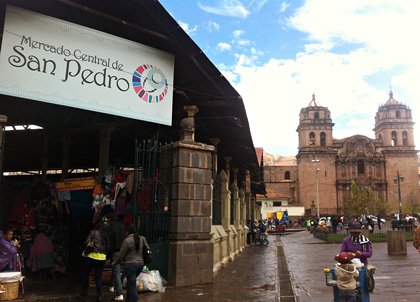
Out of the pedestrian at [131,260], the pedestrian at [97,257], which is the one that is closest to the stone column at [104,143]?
the pedestrian at [97,257]

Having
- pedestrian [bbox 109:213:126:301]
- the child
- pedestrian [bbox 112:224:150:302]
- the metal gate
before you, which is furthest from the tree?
pedestrian [bbox 112:224:150:302]

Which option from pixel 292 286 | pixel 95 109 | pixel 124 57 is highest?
pixel 124 57

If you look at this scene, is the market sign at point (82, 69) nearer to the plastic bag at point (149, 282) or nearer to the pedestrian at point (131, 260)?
the pedestrian at point (131, 260)

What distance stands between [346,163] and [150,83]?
262 ft

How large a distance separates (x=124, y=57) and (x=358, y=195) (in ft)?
179

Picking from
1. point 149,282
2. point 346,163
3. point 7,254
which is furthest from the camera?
point 346,163

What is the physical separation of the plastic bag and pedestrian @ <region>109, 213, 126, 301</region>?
544mm

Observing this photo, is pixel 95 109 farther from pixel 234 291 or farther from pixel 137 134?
pixel 137 134

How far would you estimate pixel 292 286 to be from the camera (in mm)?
10055

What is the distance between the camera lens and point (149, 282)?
28.8ft

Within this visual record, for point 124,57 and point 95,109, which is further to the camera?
point 124,57

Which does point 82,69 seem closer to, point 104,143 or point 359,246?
point 104,143

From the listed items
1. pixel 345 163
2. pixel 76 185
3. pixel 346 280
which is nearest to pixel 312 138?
pixel 345 163

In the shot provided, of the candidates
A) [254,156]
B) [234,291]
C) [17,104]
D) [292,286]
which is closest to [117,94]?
[17,104]
